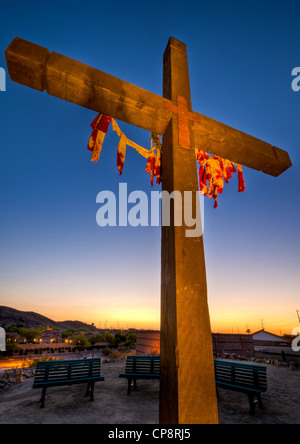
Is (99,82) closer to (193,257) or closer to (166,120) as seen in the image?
(166,120)

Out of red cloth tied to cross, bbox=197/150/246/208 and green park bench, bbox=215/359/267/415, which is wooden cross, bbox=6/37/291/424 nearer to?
red cloth tied to cross, bbox=197/150/246/208

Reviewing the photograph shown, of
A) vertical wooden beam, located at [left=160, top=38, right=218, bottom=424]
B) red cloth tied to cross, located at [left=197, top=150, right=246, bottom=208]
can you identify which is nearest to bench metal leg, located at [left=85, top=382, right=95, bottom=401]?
vertical wooden beam, located at [left=160, top=38, right=218, bottom=424]

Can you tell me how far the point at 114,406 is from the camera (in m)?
4.82

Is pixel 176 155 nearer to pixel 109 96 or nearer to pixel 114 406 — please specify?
pixel 109 96

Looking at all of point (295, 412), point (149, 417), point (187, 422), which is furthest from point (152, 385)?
point (187, 422)

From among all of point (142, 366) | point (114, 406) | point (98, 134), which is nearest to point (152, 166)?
point (98, 134)

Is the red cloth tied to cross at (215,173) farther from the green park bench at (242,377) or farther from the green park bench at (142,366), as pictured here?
the green park bench at (142,366)

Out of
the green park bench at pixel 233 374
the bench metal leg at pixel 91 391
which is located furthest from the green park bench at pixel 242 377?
the bench metal leg at pixel 91 391

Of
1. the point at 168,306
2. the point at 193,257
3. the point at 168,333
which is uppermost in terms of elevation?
the point at 193,257

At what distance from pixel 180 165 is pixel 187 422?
1472mm

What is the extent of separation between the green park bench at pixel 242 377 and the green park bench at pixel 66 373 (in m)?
3.06

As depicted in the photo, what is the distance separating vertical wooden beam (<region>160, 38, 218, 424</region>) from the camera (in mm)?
1086

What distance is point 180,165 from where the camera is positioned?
158cm

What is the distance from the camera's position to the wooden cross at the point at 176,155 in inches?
44.3
